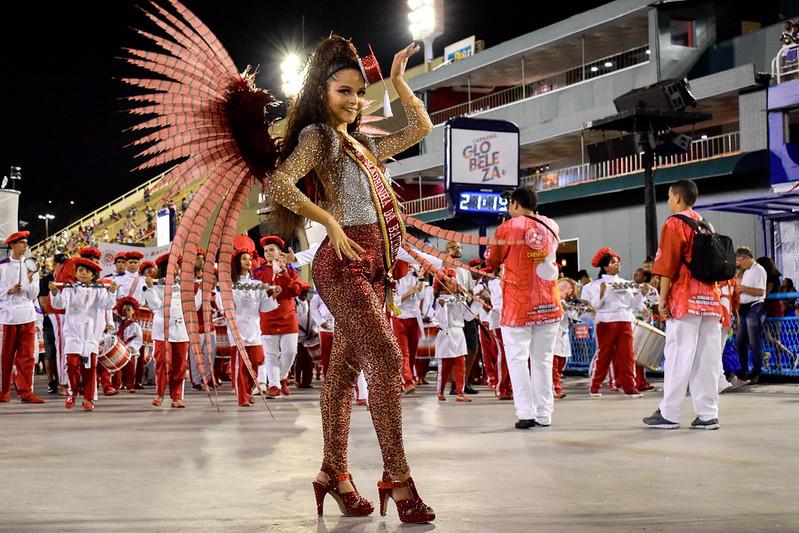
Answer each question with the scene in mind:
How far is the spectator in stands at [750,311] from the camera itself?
13.5 metres

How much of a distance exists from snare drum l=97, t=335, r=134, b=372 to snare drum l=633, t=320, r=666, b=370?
20.8ft

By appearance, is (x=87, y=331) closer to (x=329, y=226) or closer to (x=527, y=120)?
(x=329, y=226)

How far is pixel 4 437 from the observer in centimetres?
787

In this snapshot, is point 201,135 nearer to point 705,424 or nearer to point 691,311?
point 691,311

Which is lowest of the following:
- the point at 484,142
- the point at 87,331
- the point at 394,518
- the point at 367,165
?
the point at 394,518

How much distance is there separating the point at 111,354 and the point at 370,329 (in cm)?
860

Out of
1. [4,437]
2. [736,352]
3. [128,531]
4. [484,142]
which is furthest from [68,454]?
[484,142]

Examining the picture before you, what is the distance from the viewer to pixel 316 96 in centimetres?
449

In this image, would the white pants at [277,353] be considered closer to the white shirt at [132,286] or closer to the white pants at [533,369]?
the white shirt at [132,286]

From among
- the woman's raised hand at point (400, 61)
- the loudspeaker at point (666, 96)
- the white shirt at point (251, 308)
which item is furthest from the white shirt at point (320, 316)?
the loudspeaker at point (666, 96)

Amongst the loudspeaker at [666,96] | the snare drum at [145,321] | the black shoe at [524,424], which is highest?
the loudspeaker at [666,96]

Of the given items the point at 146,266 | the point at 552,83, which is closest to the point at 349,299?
the point at 146,266

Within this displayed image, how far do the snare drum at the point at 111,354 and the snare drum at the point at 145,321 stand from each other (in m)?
2.66

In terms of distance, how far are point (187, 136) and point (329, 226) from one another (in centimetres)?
83
